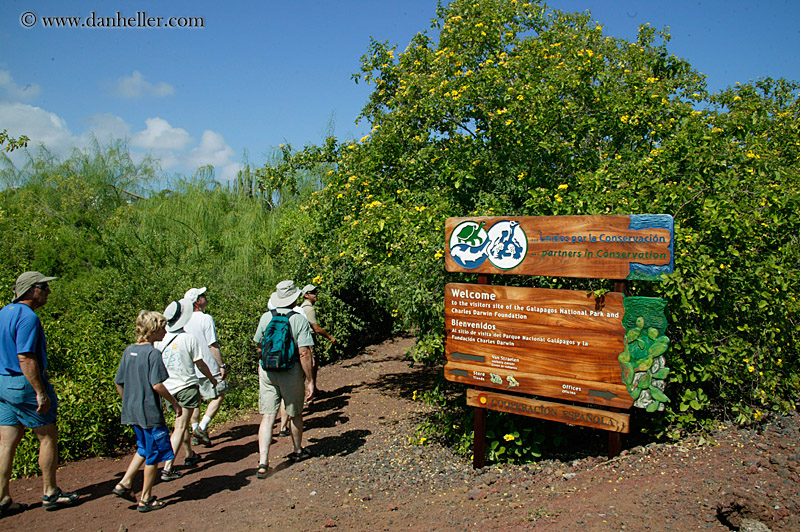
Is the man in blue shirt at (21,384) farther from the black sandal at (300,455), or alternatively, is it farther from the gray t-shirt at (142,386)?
the black sandal at (300,455)

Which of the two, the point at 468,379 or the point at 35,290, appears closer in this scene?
the point at 35,290

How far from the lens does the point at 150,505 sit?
469 cm

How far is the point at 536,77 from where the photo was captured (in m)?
7.58

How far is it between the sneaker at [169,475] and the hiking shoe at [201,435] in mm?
740

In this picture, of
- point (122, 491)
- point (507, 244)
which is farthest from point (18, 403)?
point (507, 244)

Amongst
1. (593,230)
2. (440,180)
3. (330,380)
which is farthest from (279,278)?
(593,230)

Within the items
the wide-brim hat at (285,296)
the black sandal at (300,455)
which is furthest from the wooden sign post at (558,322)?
the black sandal at (300,455)

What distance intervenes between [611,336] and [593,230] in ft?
2.75

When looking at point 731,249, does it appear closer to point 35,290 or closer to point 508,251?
point 508,251

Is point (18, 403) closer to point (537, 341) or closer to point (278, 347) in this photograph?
point (278, 347)

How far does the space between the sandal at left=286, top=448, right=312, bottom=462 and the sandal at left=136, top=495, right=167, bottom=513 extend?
4.64 ft

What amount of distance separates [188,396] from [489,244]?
3276mm

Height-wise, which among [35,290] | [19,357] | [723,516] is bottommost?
[723,516]

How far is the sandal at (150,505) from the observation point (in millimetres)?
4660
